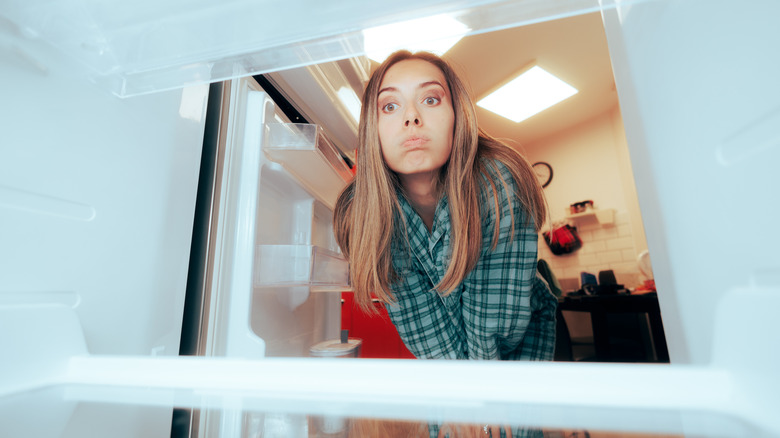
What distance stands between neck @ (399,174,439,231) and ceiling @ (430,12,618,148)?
0.96m

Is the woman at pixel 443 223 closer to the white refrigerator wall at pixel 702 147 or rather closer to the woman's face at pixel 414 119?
the woman's face at pixel 414 119

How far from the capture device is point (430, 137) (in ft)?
3.01

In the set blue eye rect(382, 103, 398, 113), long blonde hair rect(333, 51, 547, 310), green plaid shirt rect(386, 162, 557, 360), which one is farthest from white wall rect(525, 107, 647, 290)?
blue eye rect(382, 103, 398, 113)

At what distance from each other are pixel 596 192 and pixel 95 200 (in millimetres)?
3591

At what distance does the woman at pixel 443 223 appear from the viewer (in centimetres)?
88

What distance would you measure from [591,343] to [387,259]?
A: 2.56m

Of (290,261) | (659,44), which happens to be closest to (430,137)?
(290,261)

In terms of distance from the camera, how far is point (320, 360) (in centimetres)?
32

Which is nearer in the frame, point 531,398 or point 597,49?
point 531,398

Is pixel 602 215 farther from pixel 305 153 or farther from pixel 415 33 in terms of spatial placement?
pixel 415 33

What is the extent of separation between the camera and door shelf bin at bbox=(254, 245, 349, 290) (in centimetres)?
79

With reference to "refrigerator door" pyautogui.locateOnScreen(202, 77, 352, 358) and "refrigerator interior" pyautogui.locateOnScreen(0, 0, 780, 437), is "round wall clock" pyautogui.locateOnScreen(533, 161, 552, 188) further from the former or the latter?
"refrigerator interior" pyautogui.locateOnScreen(0, 0, 780, 437)

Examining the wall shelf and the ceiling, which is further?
the wall shelf

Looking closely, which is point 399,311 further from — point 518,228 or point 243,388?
point 243,388
